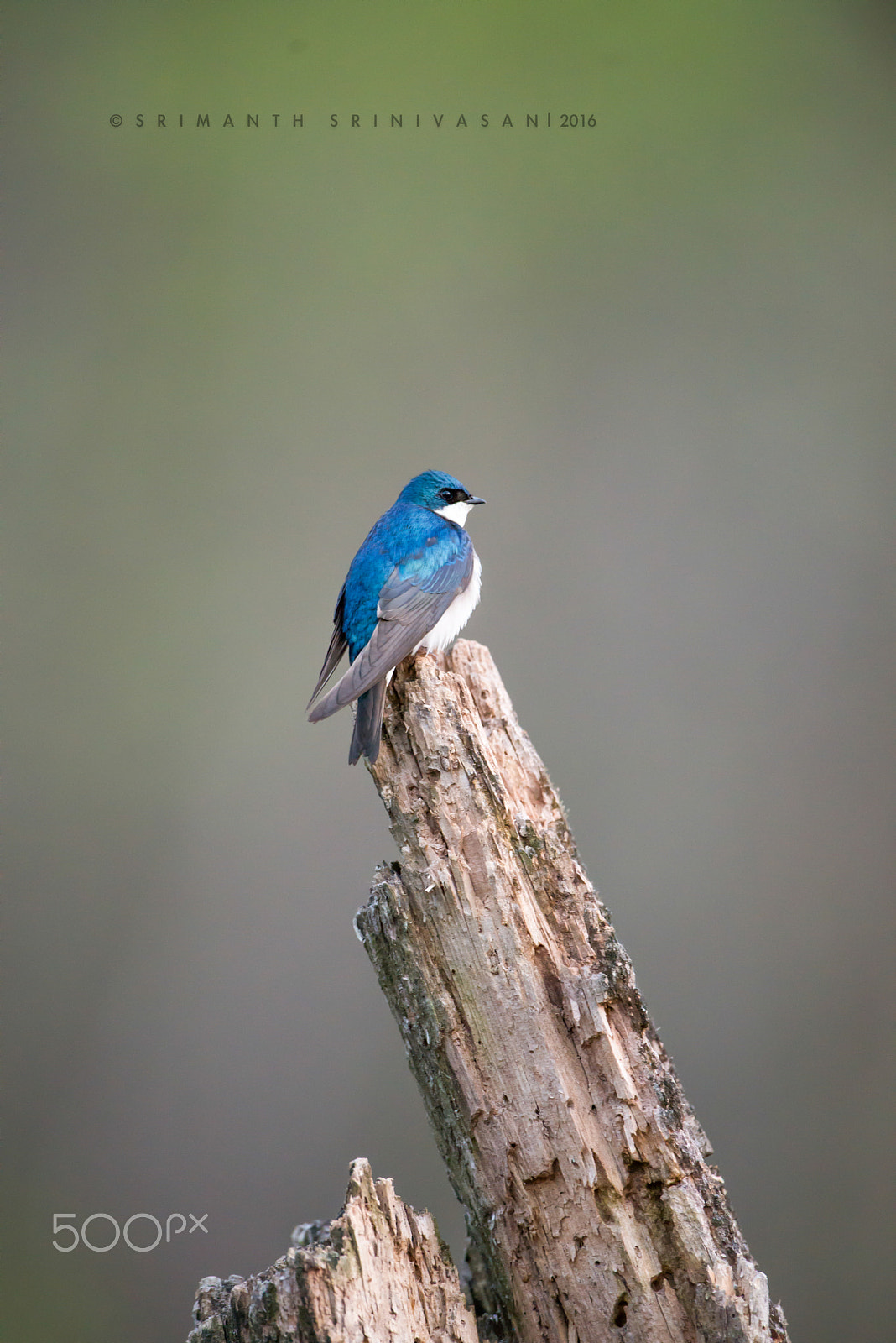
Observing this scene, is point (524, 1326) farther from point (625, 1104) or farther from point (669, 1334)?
point (625, 1104)

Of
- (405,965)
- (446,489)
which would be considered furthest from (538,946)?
(446,489)

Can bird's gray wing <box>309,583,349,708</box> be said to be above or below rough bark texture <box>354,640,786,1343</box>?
above

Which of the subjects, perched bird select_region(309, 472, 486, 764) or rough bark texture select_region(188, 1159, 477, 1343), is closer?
rough bark texture select_region(188, 1159, 477, 1343)

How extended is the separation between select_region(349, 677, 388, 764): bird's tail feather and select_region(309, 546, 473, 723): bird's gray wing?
0.7 inches

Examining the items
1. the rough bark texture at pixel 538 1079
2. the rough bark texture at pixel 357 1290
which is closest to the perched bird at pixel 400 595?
the rough bark texture at pixel 538 1079

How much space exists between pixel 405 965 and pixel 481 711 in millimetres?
535

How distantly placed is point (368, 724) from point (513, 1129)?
2.42 ft

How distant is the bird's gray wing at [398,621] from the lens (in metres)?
1.92

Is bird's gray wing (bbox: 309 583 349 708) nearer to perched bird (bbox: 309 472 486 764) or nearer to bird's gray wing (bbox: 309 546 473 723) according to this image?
perched bird (bbox: 309 472 486 764)

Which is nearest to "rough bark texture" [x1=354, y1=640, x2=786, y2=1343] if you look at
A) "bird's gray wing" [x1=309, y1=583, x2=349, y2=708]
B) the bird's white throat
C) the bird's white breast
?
the bird's white breast

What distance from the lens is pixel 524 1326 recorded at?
1.57 metres

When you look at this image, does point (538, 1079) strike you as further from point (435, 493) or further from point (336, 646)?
point (435, 493)

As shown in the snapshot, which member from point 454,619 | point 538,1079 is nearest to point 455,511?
point 454,619

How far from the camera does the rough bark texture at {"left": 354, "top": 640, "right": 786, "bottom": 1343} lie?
1.50m
